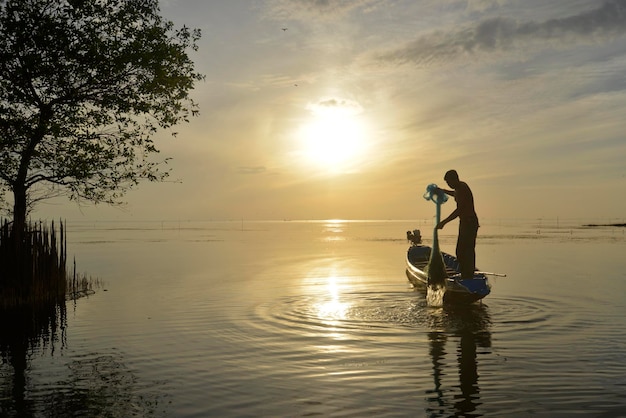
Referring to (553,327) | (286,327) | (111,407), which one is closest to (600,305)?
(553,327)

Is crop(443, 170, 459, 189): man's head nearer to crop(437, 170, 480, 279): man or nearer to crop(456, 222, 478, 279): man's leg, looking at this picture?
crop(437, 170, 480, 279): man

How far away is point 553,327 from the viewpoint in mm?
14984

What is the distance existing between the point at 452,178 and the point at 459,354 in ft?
20.8

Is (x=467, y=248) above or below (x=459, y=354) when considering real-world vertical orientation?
above

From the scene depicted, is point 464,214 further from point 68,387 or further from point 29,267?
point 29,267

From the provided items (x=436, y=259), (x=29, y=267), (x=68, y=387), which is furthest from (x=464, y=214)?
(x=29, y=267)

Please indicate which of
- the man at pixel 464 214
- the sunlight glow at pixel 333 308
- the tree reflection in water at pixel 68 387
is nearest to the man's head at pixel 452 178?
the man at pixel 464 214

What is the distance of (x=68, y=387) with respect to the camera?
371 inches

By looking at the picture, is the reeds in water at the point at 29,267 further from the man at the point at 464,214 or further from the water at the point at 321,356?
the man at the point at 464,214

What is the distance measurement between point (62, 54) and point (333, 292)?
565 inches

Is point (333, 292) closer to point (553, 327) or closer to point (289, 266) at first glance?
point (553, 327)

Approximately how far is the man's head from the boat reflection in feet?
13.5

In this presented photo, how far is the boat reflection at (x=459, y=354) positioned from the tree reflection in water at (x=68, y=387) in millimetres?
4413

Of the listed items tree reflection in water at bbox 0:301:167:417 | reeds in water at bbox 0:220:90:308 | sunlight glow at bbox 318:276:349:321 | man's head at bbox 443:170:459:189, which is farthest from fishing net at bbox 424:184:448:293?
reeds in water at bbox 0:220:90:308
